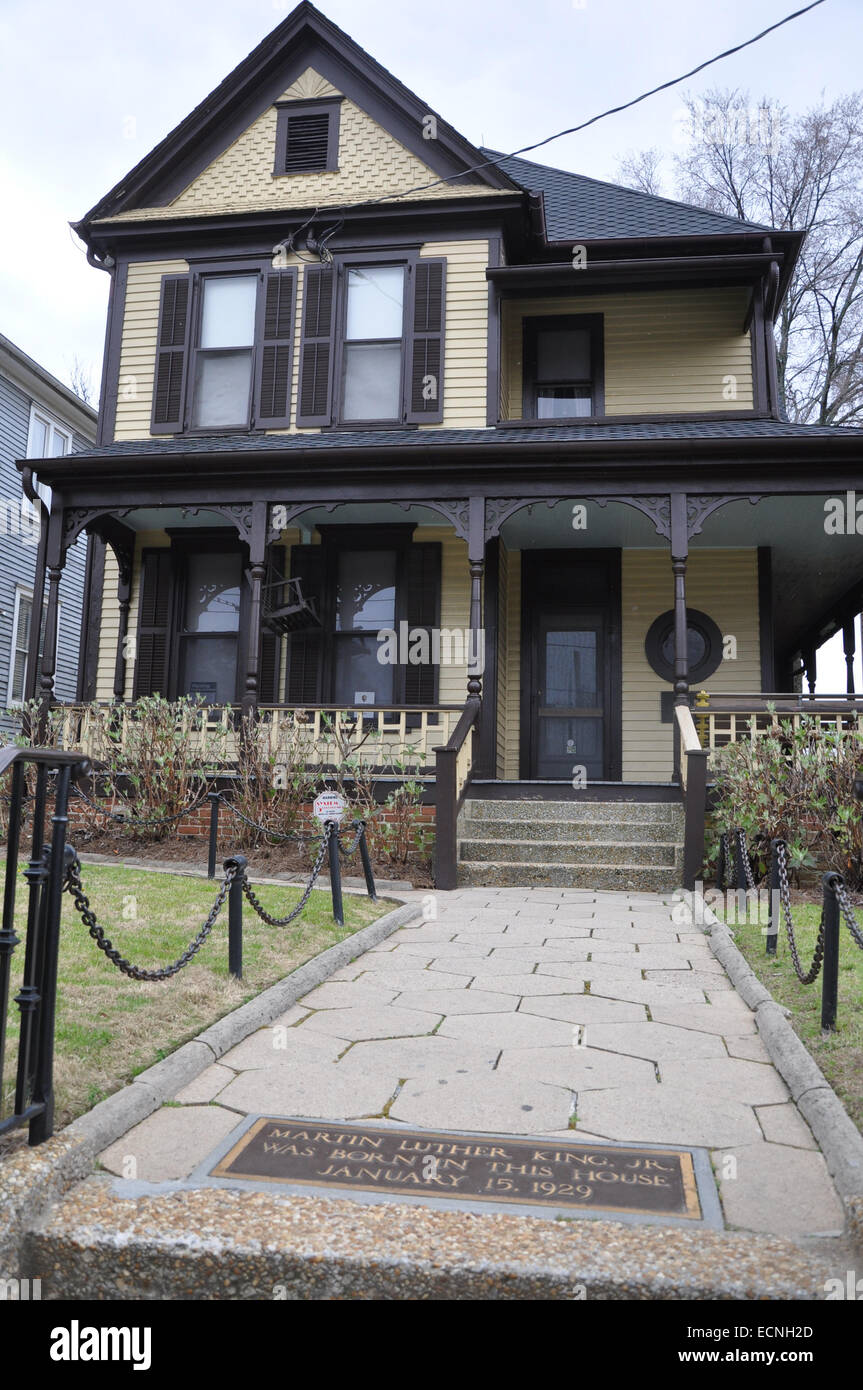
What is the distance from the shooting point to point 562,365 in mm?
12984

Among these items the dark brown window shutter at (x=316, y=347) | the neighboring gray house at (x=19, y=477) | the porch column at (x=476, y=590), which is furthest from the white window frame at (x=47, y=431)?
the porch column at (x=476, y=590)

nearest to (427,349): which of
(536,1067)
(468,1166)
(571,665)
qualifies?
(571,665)

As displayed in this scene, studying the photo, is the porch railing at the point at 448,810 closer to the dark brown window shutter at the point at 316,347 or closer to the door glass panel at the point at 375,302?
the dark brown window shutter at the point at 316,347

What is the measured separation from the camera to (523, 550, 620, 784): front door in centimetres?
1234

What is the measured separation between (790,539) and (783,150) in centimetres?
1711

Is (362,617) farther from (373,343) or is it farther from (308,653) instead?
(373,343)

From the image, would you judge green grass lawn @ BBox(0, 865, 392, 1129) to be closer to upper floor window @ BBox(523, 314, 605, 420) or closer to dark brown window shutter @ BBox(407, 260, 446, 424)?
dark brown window shutter @ BBox(407, 260, 446, 424)

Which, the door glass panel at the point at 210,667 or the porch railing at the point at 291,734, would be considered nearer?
the porch railing at the point at 291,734

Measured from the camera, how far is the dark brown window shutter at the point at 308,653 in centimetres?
1207

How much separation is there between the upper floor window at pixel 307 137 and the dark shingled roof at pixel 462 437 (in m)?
3.75

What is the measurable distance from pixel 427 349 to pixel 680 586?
15.1 feet

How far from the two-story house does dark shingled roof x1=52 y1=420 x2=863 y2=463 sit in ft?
0.35

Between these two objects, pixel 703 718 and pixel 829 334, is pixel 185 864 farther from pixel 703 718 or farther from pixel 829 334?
pixel 829 334

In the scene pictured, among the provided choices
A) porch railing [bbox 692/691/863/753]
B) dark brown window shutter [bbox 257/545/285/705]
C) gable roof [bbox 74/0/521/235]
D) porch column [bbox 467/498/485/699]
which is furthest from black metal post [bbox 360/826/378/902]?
gable roof [bbox 74/0/521/235]
